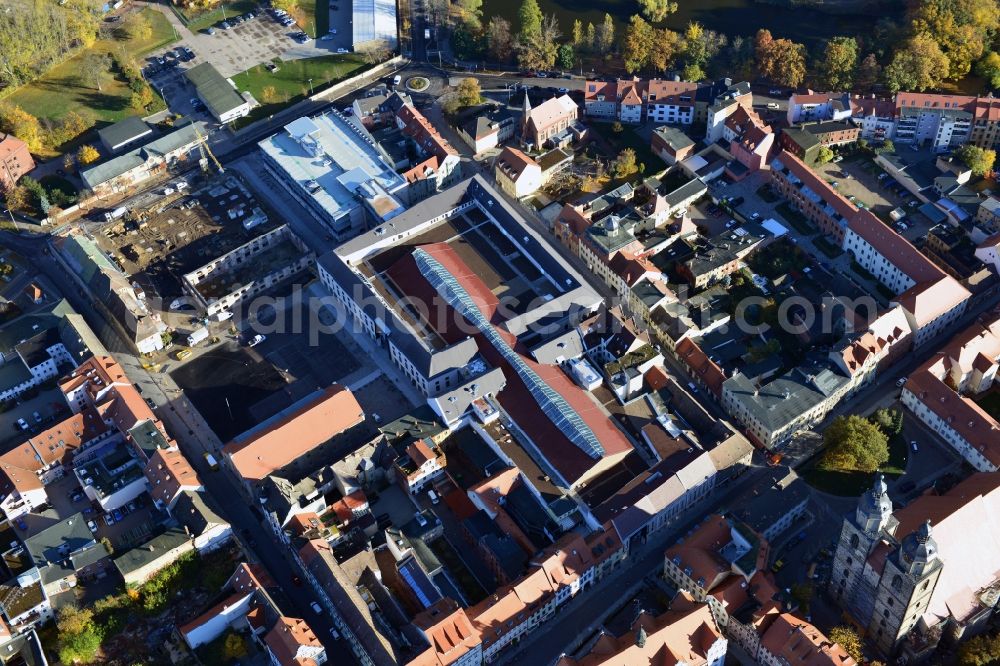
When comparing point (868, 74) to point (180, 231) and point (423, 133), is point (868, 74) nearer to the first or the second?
point (423, 133)

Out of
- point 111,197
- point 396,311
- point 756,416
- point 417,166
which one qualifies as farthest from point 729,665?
point 111,197

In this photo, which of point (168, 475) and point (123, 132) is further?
point (123, 132)

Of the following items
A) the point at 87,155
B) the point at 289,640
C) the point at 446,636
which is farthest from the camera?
the point at 87,155

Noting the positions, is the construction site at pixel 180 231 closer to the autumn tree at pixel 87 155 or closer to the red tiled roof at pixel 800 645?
the autumn tree at pixel 87 155

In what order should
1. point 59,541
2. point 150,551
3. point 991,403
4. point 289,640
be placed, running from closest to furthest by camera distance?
point 289,640 < point 150,551 < point 59,541 < point 991,403

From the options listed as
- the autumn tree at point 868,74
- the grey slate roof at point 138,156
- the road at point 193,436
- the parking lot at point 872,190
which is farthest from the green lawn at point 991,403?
the grey slate roof at point 138,156

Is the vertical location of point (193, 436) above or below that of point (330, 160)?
below

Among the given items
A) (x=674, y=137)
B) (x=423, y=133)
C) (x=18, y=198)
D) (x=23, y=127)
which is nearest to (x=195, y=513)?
(x=18, y=198)
